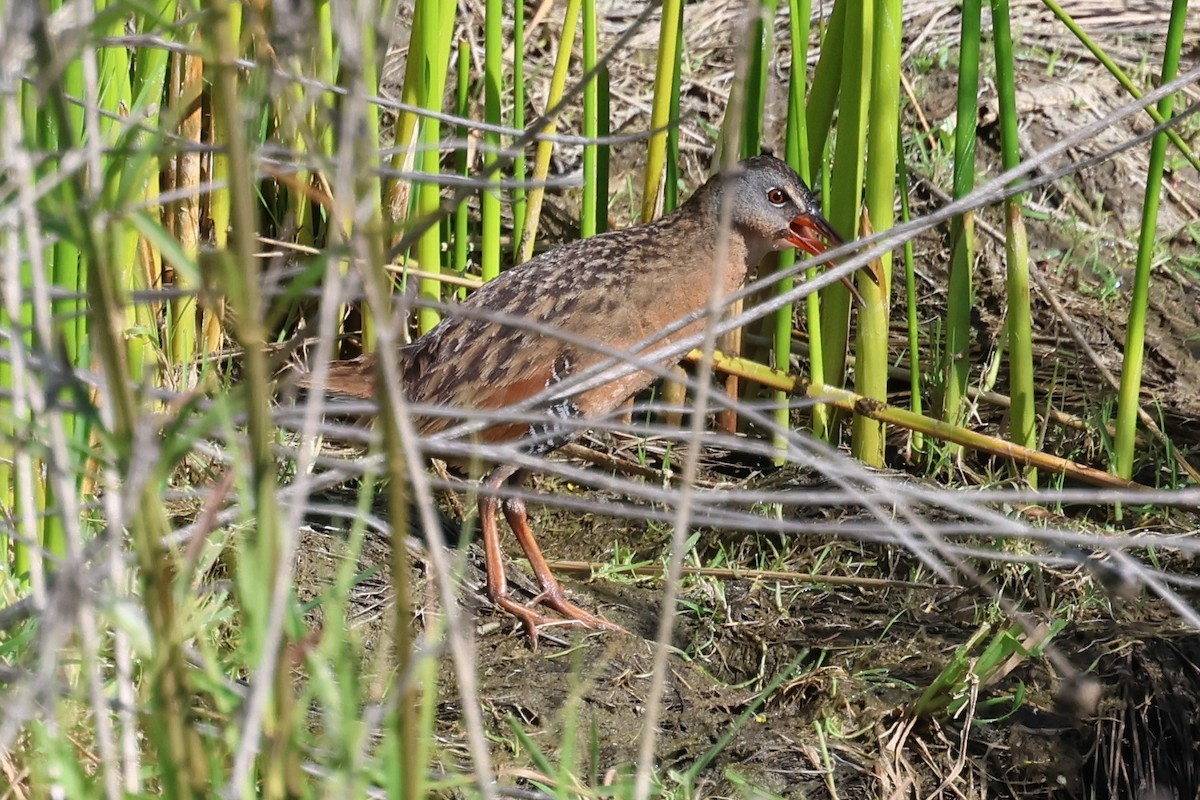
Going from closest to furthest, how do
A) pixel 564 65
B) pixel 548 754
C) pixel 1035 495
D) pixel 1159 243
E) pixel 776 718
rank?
1. pixel 1035 495
2. pixel 548 754
3. pixel 776 718
4. pixel 564 65
5. pixel 1159 243

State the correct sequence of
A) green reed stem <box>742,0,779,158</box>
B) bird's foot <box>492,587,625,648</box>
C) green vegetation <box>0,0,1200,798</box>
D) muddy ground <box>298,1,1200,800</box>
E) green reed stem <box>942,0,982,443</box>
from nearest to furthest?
green vegetation <box>0,0,1200,798</box> → muddy ground <box>298,1,1200,800</box> → green reed stem <box>942,0,982,443</box> → green reed stem <box>742,0,779,158</box> → bird's foot <box>492,587,625,648</box>

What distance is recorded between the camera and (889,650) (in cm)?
348

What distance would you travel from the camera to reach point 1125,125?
5109 millimetres

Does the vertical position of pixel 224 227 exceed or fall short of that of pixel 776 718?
it exceeds it

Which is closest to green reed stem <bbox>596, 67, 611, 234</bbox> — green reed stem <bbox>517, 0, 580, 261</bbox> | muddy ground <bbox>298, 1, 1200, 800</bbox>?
green reed stem <bbox>517, 0, 580, 261</bbox>

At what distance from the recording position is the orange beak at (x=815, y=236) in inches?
151

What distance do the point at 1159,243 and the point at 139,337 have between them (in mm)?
3427

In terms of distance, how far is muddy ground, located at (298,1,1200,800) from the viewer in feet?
10.2

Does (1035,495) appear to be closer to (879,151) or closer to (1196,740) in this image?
(1196,740)

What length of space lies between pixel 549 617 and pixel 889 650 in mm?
907

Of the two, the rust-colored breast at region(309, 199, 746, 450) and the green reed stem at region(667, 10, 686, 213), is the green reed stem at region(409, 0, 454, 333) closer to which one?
the rust-colored breast at region(309, 199, 746, 450)

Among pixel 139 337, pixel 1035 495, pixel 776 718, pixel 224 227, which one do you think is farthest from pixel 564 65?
pixel 1035 495

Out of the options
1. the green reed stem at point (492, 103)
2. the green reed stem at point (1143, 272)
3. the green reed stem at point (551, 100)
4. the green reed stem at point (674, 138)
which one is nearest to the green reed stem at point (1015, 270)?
the green reed stem at point (1143, 272)

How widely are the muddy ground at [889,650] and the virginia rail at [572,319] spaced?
0.27m
